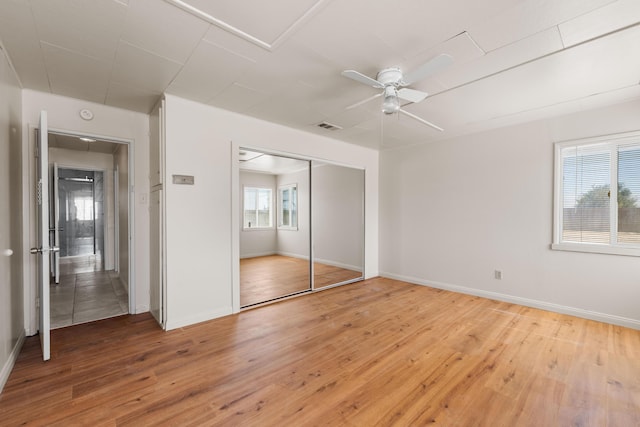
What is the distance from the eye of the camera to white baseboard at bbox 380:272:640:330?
10.3ft

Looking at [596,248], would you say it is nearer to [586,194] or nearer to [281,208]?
[586,194]

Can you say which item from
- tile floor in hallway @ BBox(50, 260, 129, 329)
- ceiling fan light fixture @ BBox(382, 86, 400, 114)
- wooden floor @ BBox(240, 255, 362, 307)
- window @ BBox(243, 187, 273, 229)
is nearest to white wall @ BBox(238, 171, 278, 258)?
window @ BBox(243, 187, 273, 229)

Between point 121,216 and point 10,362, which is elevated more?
point 121,216

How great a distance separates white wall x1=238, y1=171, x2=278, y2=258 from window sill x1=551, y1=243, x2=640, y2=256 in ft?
21.1

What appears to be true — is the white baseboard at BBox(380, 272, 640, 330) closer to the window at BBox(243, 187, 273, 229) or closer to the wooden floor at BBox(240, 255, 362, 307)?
the wooden floor at BBox(240, 255, 362, 307)

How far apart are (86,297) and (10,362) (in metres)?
2.15

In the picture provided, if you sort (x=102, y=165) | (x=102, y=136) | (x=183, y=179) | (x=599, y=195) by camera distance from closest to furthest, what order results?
(x=183, y=179), (x=102, y=136), (x=599, y=195), (x=102, y=165)

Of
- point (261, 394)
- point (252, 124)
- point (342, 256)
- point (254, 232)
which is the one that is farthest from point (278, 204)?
point (261, 394)

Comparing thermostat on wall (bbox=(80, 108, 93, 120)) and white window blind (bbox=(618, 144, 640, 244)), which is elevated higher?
thermostat on wall (bbox=(80, 108, 93, 120))

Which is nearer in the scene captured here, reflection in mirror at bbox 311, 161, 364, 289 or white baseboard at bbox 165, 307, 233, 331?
white baseboard at bbox 165, 307, 233, 331

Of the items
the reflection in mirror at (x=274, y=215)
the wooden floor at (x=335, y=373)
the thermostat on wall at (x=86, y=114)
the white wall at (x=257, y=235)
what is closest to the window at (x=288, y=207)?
the reflection in mirror at (x=274, y=215)

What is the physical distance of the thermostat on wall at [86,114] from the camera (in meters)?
3.12

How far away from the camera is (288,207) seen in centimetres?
788

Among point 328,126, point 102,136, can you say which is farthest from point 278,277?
point 102,136
